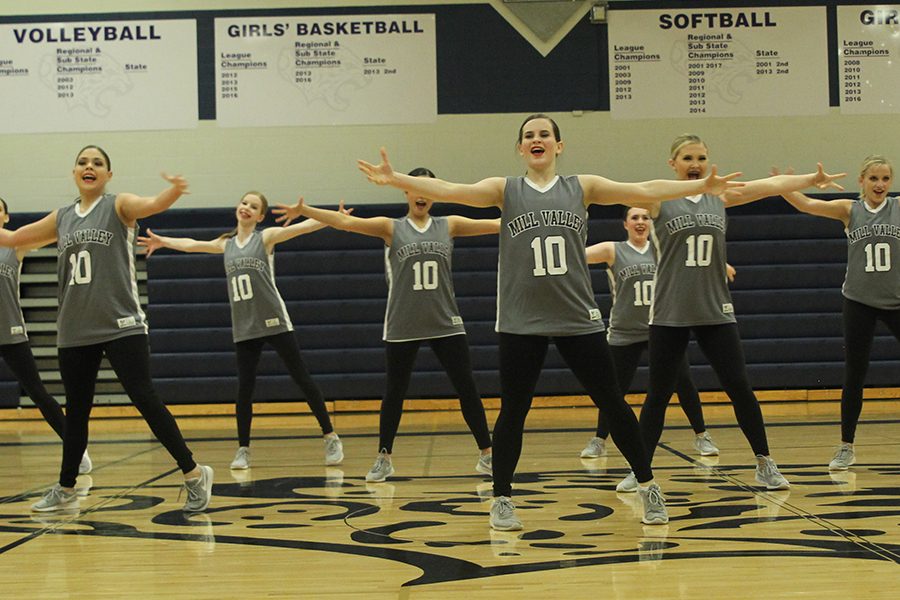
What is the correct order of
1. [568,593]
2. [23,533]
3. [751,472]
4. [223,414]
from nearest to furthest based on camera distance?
[568,593], [23,533], [751,472], [223,414]

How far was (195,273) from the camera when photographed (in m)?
10.3

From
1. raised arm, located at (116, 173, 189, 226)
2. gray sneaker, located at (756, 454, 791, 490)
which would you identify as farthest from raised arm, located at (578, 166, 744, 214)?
raised arm, located at (116, 173, 189, 226)

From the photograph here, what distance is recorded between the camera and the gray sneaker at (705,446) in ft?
20.9

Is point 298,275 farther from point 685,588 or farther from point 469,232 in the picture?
point 685,588

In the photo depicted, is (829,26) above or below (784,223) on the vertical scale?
above

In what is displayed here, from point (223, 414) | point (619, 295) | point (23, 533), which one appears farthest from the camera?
point (223, 414)

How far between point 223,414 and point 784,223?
592 cm

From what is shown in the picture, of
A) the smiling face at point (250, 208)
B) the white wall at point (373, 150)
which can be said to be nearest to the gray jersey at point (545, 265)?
the smiling face at point (250, 208)

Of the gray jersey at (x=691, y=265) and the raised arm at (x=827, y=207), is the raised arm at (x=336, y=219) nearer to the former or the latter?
the gray jersey at (x=691, y=265)

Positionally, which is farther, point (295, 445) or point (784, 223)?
point (784, 223)

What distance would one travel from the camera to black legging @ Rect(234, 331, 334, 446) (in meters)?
6.57

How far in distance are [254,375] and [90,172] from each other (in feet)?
7.19

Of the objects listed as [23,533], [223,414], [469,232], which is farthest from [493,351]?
[23,533]

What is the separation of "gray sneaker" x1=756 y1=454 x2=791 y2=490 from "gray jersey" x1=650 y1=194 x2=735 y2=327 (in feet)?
2.33
